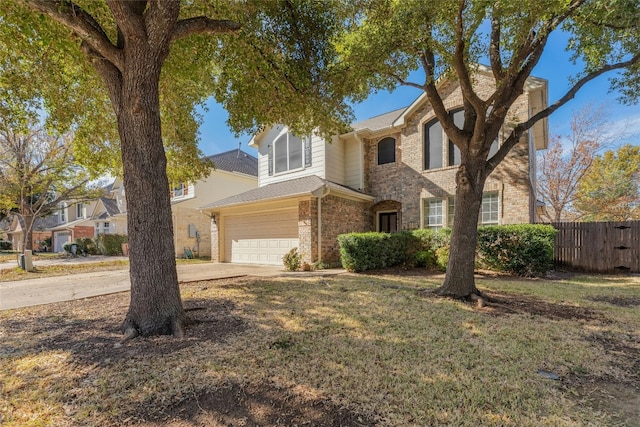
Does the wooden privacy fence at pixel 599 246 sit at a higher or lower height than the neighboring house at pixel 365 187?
lower

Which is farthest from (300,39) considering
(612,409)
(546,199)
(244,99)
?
(546,199)

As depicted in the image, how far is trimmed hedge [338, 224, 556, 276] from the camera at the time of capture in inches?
361

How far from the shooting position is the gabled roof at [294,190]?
35.6 ft

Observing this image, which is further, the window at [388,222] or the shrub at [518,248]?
the window at [388,222]

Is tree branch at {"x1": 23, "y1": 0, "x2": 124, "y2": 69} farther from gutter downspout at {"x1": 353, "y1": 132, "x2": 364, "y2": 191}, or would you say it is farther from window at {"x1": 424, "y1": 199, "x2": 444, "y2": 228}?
window at {"x1": 424, "y1": 199, "x2": 444, "y2": 228}

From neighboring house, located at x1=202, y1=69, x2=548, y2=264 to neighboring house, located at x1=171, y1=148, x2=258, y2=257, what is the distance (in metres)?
4.60

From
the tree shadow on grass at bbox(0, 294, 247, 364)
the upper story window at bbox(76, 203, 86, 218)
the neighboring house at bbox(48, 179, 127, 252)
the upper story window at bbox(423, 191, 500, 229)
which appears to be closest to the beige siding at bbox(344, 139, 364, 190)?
the upper story window at bbox(423, 191, 500, 229)

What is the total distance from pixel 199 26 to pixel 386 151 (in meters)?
9.90

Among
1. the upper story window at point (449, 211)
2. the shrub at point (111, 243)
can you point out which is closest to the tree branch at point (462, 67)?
the upper story window at point (449, 211)

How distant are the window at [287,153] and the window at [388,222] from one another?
14.8ft

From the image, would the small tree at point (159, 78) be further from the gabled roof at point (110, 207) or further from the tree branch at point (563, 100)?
the gabled roof at point (110, 207)

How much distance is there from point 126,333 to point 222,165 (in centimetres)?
1792

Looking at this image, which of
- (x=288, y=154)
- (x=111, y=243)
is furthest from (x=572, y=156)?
(x=111, y=243)

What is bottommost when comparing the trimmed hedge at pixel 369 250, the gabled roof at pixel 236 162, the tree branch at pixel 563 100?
the trimmed hedge at pixel 369 250
